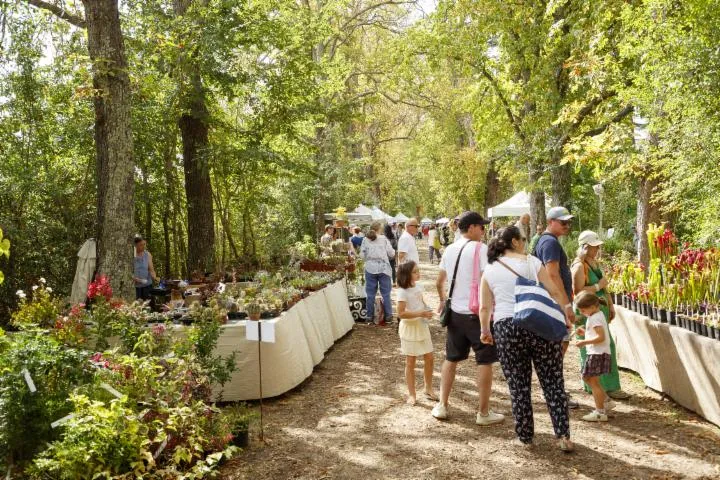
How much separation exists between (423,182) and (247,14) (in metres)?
45.6

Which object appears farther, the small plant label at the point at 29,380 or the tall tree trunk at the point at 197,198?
the tall tree trunk at the point at 197,198

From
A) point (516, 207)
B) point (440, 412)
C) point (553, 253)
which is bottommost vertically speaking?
point (440, 412)

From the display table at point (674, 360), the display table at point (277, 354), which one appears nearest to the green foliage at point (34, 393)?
the display table at point (277, 354)

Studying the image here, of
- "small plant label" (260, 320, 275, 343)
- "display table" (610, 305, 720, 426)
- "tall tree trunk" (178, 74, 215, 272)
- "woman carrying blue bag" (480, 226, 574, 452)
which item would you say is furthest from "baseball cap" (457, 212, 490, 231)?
"tall tree trunk" (178, 74, 215, 272)

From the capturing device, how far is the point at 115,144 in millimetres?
8258

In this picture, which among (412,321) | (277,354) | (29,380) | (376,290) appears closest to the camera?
(29,380)

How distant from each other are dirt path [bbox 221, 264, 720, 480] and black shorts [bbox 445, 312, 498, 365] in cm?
62

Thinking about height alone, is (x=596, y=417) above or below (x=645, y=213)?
below

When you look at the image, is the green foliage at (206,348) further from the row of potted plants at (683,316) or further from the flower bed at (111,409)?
the row of potted plants at (683,316)

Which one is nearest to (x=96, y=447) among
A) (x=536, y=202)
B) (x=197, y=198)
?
(x=197, y=198)

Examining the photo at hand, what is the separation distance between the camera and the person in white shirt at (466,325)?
5.42 meters

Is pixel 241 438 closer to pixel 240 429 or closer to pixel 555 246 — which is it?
pixel 240 429

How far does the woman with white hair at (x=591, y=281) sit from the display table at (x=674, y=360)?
0.45 metres

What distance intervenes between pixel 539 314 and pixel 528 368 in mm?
494
